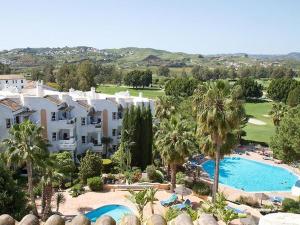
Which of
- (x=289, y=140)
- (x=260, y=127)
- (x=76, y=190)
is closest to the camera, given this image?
(x=76, y=190)

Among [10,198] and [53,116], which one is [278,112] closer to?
[53,116]

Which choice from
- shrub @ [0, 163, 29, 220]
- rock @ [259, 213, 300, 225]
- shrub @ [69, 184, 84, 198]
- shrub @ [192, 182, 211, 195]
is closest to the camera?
rock @ [259, 213, 300, 225]

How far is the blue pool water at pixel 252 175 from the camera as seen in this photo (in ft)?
156

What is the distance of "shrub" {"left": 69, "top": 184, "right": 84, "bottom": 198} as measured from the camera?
37.2 meters

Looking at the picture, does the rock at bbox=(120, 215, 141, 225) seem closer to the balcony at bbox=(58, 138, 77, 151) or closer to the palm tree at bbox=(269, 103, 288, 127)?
the balcony at bbox=(58, 138, 77, 151)

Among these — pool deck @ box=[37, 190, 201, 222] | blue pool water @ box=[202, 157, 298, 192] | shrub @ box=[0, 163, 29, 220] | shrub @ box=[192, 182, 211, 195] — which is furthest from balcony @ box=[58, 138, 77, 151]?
shrub @ box=[0, 163, 29, 220]

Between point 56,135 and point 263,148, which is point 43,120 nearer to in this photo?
point 56,135

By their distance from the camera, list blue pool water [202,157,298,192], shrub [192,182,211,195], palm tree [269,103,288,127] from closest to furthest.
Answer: shrub [192,182,211,195], blue pool water [202,157,298,192], palm tree [269,103,288,127]

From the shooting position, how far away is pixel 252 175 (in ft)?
171

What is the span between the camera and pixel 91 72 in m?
107

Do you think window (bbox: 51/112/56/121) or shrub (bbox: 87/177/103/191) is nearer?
shrub (bbox: 87/177/103/191)

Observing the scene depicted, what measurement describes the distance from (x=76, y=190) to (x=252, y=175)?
1013 inches

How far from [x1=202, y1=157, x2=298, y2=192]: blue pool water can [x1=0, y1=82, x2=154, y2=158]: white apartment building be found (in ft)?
→ 48.6

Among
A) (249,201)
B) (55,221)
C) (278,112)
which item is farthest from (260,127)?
(55,221)
